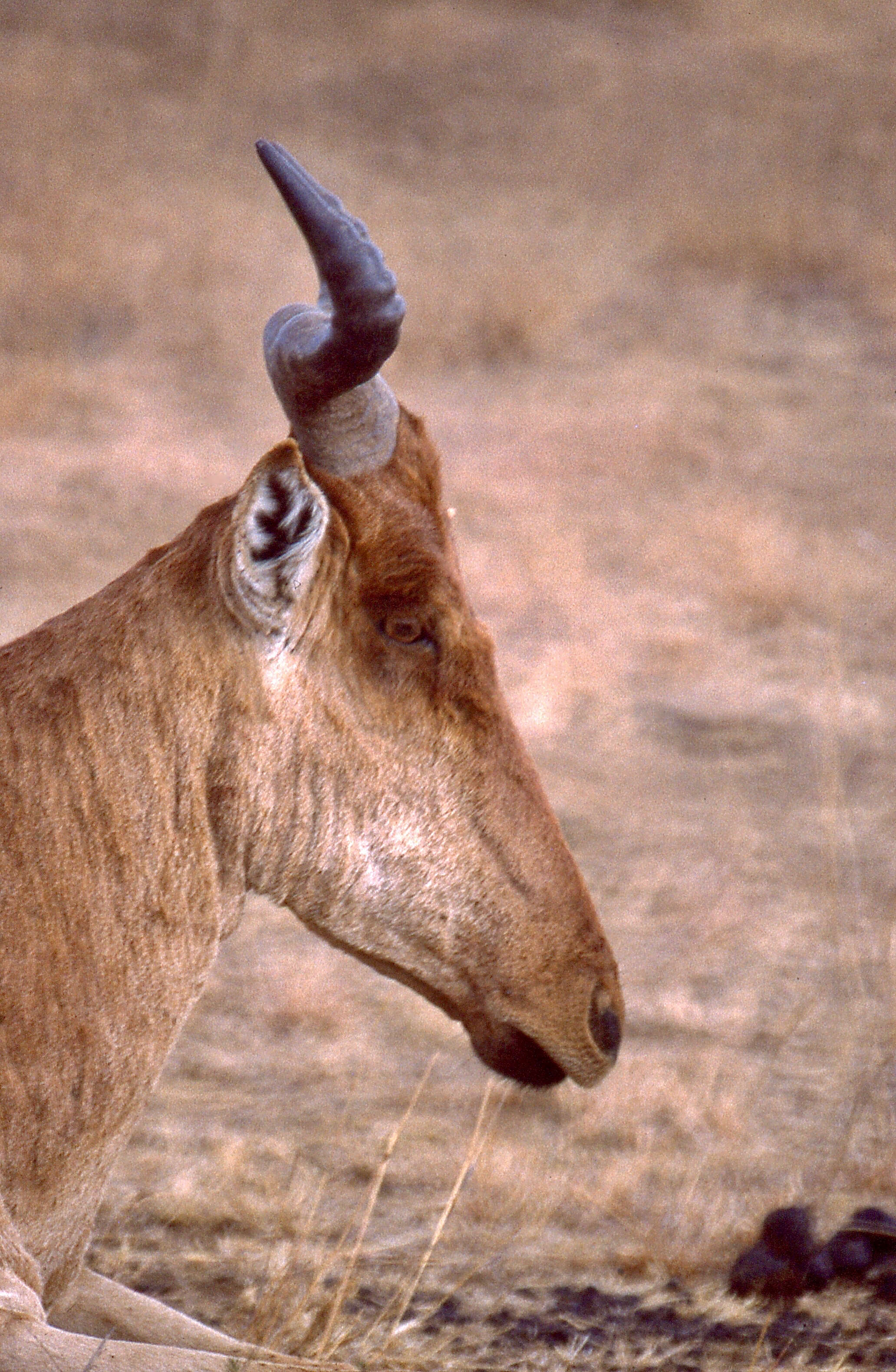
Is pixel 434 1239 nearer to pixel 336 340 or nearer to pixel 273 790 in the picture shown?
pixel 273 790

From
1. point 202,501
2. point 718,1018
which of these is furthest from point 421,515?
point 202,501

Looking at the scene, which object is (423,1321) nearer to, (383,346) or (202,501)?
(383,346)

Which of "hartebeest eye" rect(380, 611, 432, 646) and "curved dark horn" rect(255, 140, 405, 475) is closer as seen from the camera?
"curved dark horn" rect(255, 140, 405, 475)

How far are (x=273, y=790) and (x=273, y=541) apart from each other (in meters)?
0.45

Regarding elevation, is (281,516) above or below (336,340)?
below

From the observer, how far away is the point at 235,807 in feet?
9.78

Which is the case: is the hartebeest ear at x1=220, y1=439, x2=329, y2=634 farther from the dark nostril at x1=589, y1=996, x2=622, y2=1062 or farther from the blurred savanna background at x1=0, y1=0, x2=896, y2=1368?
the blurred savanna background at x1=0, y1=0, x2=896, y2=1368

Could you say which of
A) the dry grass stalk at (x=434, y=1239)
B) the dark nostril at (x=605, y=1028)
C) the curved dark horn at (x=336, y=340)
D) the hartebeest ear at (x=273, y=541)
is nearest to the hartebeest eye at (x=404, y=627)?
the hartebeest ear at (x=273, y=541)

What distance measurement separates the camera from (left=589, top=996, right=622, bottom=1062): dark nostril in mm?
3199

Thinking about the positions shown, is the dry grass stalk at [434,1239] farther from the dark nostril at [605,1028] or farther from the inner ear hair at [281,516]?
the inner ear hair at [281,516]

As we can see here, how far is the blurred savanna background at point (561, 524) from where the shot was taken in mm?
4266

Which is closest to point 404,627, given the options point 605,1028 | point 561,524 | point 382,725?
point 382,725

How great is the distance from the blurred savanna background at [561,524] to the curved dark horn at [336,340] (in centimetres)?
166

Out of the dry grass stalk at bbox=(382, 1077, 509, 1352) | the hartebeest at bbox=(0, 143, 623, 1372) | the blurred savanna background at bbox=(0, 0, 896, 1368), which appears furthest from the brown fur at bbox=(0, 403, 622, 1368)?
the blurred savanna background at bbox=(0, 0, 896, 1368)
